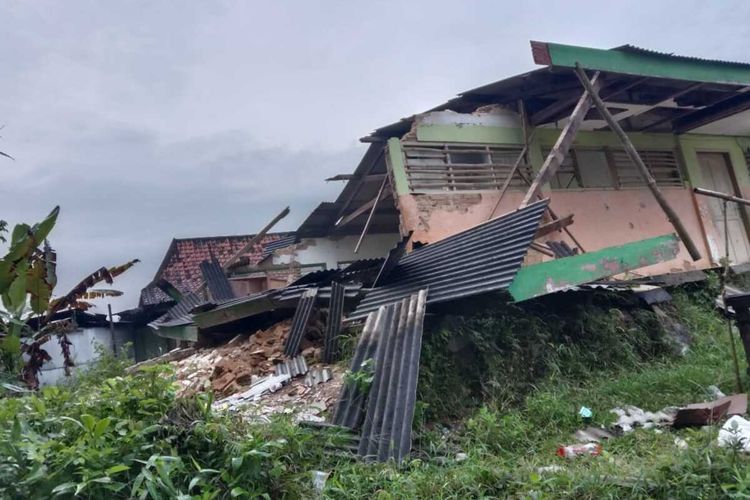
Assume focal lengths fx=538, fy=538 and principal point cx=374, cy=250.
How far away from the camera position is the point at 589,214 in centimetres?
964

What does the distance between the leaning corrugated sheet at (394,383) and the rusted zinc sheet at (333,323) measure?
933 mm

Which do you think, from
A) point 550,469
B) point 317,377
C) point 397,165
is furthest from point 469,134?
point 550,469

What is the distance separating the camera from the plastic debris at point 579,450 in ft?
12.2

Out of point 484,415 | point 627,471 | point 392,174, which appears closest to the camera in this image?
point 627,471

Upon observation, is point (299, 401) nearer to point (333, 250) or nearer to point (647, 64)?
point (333, 250)

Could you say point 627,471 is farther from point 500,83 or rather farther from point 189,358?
point 500,83

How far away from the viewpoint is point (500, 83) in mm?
8484

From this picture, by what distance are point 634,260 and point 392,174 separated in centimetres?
372

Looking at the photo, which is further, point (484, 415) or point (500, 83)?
point (500, 83)

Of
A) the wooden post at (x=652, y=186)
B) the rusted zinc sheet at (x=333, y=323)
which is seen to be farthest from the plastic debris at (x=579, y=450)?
the wooden post at (x=652, y=186)

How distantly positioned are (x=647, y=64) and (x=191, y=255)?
13.4 metres

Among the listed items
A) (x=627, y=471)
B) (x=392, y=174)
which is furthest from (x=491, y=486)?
(x=392, y=174)

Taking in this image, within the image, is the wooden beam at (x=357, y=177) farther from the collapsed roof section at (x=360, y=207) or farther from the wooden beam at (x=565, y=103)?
the wooden beam at (x=565, y=103)

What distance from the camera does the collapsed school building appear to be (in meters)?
5.01
